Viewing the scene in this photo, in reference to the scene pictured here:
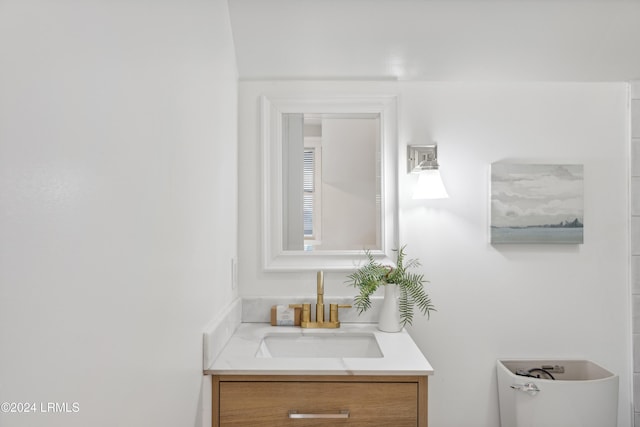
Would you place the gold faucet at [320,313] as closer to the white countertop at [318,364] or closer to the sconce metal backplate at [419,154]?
the white countertop at [318,364]

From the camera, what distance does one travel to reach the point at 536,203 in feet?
6.38

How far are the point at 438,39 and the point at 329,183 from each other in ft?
2.31

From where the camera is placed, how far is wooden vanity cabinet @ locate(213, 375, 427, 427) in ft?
4.52

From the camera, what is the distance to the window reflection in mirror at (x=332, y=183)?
6.44 ft

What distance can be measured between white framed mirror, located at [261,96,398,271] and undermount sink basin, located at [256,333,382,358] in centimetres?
29

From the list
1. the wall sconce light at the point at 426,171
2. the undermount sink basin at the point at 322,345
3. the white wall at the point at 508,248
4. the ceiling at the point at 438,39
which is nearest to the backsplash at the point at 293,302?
the white wall at the point at 508,248

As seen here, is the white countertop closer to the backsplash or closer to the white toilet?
the backsplash

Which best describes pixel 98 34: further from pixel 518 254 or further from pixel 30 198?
pixel 518 254

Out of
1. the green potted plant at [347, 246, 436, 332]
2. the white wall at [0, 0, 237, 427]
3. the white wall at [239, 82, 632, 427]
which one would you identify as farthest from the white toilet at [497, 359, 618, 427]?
the white wall at [0, 0, 237, 427]

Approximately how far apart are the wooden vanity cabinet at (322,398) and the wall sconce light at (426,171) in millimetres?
773

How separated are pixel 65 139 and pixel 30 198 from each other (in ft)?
0.33

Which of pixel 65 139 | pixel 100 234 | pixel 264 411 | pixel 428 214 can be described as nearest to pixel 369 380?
pixel 264 411

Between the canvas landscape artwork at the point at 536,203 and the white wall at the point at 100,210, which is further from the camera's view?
the canvas landscape artwork at the point at 536,203

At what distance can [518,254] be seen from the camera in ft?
6.46
